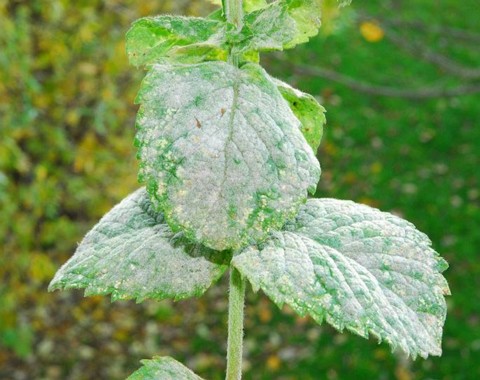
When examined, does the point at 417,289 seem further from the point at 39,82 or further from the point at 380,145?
the point at 380,145

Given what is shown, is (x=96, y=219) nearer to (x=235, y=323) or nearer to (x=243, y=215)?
(x=235, y=323)

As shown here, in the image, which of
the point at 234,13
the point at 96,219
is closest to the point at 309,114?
the point at 234,13

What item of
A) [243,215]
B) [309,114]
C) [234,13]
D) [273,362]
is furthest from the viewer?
[273,362]

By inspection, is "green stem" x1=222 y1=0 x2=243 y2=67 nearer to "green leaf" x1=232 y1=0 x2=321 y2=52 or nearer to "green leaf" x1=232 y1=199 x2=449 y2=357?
"green leaf" x1=232 y1=0 x2=321 y2=52

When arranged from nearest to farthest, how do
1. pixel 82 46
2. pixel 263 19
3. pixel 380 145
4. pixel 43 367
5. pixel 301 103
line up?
pixel 263 19, pixel 301 103, pixel 82 46, pixel 43 367, pixel 380 145

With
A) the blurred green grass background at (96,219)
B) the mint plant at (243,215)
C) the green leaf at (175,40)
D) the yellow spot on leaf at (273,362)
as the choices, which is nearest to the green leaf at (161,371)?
the mint plant at (243,215)

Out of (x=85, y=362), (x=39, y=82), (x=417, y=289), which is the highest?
(x=417, y=289)

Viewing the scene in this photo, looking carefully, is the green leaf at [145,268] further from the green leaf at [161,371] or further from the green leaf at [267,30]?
the green leaf at [267,30]

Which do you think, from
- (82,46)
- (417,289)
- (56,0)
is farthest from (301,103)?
(82,46)
